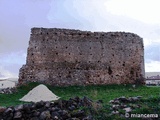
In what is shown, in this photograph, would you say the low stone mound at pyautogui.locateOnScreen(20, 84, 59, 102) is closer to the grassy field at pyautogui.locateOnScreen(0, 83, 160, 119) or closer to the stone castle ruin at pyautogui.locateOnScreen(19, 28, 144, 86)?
the grassy field at pyautogui.locateOnScreen(0, 83, 160, 119)

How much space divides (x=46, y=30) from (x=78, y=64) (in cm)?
327

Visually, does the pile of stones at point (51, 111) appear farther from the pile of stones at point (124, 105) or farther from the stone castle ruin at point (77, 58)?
the stone castle ruin at point (77, 58)

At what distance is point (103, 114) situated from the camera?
8.55m

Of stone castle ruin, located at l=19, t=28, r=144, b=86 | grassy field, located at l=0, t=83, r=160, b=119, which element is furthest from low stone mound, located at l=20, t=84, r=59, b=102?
stone castle ruin, located at l=19, t=28, r=144, b=86

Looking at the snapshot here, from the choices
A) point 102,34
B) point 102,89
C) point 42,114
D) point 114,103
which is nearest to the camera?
point 42,114

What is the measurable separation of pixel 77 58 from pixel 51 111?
10205mm

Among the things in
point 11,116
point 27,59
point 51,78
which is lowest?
point 11,116

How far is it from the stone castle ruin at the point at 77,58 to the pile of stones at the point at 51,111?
905 cm

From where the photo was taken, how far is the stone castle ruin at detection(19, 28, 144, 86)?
728 inches

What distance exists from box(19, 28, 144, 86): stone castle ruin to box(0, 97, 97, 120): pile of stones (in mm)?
9051

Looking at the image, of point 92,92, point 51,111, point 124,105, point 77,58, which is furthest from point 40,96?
point 124,105

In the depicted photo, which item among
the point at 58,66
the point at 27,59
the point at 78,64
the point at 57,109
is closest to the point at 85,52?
the point at 78,64

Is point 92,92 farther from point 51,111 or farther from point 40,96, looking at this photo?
point 51,111

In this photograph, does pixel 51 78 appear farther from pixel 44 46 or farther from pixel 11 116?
pixel 11 116
